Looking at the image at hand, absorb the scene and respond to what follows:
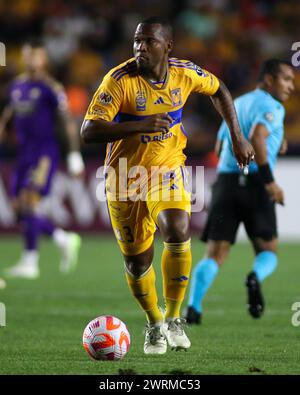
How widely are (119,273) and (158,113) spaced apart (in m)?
5.84

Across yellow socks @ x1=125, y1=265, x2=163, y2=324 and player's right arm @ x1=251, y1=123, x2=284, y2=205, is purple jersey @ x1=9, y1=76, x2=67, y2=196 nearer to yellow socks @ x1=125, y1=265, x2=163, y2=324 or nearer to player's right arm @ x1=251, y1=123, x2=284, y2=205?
player's right arm @ x1=251, y1=123, x2=284, y2=205

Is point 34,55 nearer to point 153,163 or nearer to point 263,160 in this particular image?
point 263,160

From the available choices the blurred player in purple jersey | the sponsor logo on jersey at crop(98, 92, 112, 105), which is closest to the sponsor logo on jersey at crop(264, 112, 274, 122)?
the sponsor logo on jersey at crop(98, 92, 112, 105)

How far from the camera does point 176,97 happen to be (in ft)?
20.3

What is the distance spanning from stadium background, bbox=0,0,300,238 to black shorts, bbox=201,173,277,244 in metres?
8.39

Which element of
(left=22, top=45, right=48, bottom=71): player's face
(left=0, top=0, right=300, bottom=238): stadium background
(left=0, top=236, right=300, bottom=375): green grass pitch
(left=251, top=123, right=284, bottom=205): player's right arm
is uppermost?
(left=0, top=0, right=300, bottom=238): stadium background

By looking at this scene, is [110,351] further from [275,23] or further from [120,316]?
[275,23]

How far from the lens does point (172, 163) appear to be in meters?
6.25

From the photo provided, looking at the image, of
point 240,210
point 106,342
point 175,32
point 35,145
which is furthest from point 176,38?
point 106,342

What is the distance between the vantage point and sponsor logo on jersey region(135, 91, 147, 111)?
6059 millimetres

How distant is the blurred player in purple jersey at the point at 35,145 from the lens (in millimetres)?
11602

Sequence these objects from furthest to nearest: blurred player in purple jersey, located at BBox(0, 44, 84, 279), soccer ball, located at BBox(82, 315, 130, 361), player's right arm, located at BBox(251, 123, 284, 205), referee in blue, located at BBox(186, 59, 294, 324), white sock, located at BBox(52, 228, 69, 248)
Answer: white sock, located at BBox(52, 228, 69, 248)
blurred player in purple jersey, located at BBox(0, 44, 84, 279)
referee in blue, located at BBox(186, 59, 294, 324)
player's right arm, located at BBox(251, 123, 284, 205)
soccer ball, located at BBox(82, 315, 130, 361)

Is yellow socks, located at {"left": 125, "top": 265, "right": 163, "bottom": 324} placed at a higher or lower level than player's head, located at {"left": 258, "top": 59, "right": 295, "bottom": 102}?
lower
